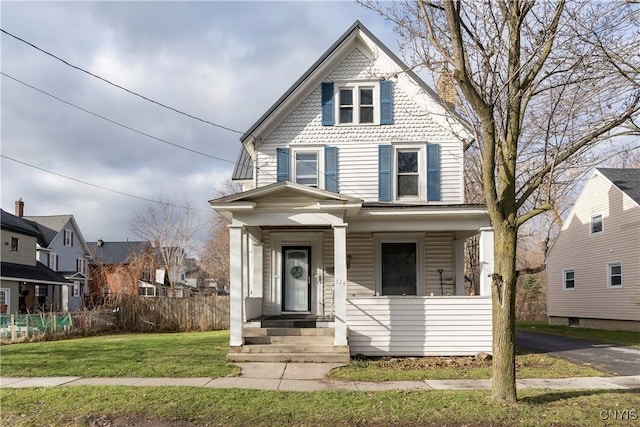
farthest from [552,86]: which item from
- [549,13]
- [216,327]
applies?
[216,327]

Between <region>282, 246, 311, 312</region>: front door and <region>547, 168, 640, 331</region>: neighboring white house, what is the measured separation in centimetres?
1411

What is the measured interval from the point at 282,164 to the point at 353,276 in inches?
150

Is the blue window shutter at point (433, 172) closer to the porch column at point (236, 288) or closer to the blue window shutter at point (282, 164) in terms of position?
the blue window shutter at point (282, 164)

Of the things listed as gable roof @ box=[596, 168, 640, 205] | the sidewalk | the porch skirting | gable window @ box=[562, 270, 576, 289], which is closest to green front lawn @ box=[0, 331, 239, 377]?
the sidewalk

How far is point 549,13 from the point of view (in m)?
7.72

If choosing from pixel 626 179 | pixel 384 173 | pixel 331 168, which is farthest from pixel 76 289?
pixel 626 179

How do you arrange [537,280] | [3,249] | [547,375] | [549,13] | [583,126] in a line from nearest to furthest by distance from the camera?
1. [549,13]
2. [583,126]
3. [547,375]
4. [3,249]
5. [537,280]

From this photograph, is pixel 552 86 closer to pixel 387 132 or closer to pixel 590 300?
pixel 387 132

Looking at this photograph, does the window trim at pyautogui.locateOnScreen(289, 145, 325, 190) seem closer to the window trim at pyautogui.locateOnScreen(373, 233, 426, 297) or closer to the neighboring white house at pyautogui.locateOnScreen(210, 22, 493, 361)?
the neighboring white house at pyautogui.locateOnScreen(210, 22, 493, 361)

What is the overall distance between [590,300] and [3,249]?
1232 inches

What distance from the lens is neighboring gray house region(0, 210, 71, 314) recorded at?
2770 centimetres

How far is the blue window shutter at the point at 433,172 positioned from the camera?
554 inches

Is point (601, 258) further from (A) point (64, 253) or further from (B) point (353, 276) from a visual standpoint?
(A) point (64, 253)

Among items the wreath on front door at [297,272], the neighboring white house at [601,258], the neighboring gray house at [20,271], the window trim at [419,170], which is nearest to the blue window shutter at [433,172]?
the window trim at [419,170]
